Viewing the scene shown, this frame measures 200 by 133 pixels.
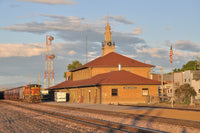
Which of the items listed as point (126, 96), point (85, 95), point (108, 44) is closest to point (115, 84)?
point (126, 96)

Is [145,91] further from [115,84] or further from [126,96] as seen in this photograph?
[115,84]

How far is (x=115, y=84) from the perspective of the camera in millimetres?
51969

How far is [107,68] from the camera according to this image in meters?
64.2

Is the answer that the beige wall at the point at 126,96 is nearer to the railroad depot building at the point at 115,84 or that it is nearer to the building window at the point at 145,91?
the railroad depot building at the point at 115,84

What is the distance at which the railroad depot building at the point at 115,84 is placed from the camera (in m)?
52.0

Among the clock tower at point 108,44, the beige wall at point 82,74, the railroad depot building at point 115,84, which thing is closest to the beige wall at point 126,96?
the railroad depot building at point 115,84

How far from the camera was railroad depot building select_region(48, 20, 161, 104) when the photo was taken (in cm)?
5200

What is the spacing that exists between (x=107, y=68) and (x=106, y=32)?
106 ft

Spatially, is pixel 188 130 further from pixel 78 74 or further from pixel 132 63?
pixel 78 74

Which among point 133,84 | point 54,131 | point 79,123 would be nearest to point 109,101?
point 133,84

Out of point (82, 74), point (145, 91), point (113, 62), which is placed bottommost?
point (145, 91)

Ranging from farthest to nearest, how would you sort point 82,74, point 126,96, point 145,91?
point 82,74
point 145,91
point 126,96

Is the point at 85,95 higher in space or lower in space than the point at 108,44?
lower

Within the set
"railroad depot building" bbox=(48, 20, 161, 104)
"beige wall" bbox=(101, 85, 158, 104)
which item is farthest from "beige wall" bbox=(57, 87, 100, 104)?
"beige wall" bbox=(101, 85, 158, 104)
